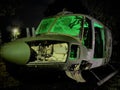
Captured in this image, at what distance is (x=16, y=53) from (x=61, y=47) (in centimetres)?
240

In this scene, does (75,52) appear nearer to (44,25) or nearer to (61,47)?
(61,47)

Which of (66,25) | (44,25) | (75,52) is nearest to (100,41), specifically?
(66,25)

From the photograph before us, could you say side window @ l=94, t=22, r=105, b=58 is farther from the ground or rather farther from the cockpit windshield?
the cockpit windshield

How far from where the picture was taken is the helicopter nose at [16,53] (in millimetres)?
6082

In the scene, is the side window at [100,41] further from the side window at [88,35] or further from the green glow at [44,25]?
the green glow at [44,25]

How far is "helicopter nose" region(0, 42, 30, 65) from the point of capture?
239 inches

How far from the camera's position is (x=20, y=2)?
19.3 metres

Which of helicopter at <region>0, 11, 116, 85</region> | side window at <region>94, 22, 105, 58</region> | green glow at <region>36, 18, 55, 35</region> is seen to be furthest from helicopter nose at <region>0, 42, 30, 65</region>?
side window at <region>94, 22, 105, 58</region>

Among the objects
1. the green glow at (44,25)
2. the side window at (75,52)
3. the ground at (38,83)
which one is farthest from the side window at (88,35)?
the ground at (38,83)

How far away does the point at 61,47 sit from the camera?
8.20 metres

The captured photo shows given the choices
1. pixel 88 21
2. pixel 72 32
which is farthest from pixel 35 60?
pixel 88 21

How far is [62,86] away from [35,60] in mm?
1123

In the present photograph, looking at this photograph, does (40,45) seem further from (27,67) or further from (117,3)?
(117,3)

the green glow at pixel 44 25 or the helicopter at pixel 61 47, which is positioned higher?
the green glow at pixel 44 25
